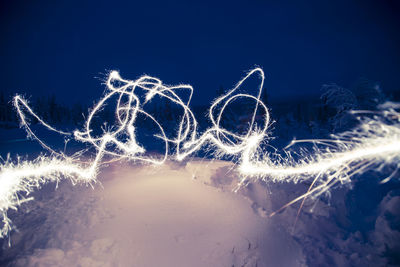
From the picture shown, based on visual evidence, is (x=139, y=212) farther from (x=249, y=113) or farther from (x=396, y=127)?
(x=249, y=113)

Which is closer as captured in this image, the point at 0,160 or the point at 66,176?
the point at 66,176

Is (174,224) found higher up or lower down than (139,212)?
lower down

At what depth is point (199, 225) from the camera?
6898 mm

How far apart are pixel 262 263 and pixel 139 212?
4546 millimetres

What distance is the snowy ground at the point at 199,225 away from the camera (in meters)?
5.94

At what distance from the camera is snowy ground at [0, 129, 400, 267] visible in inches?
234

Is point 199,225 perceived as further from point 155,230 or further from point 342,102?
point 342,102

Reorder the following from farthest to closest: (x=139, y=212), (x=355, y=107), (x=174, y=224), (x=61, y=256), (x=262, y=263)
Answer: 1. (x=355, y=107)
2. (x=139, y=212)
3. (x=174, y=224)
4. (x=262, y=263)
5. (x=61, y=256)

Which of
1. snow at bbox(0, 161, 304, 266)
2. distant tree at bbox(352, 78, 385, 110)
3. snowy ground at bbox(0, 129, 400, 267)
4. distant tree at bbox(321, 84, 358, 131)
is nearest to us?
snow at bbox(0, 161, 304, 266)

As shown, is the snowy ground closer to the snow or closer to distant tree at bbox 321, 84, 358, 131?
the snow

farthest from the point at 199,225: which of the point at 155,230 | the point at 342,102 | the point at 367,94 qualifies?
the point at 367,94

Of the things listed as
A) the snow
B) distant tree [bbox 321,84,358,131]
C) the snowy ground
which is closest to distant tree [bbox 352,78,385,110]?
distant tree [bbox 321,84,358,131]

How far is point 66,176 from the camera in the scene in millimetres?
10078

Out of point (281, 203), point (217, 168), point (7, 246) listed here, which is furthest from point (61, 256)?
point (281, 203)
